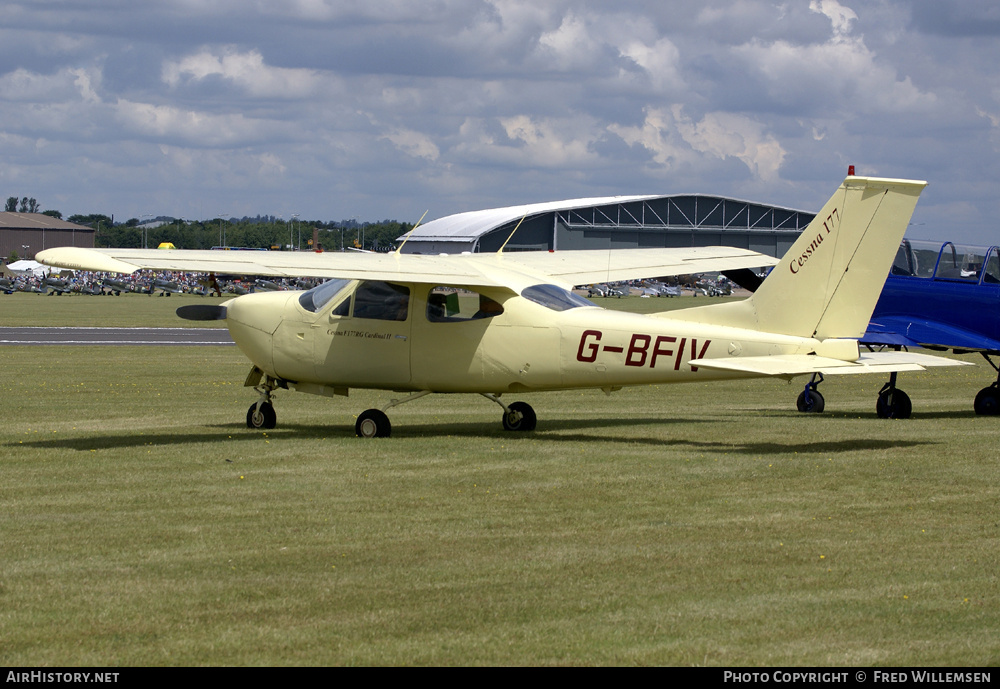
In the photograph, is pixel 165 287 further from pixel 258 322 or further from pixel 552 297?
pixel 552 297

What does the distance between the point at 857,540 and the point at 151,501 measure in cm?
579

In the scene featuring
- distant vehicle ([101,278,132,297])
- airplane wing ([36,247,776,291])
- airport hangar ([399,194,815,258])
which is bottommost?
distant vehicle ([101,278,132,297])

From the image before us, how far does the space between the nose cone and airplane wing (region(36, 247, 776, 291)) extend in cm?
69

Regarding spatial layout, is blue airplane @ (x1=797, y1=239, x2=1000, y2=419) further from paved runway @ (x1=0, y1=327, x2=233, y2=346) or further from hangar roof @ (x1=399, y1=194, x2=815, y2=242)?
hangar roof @ (x1=399, y1=194, x2=815, y2=242)

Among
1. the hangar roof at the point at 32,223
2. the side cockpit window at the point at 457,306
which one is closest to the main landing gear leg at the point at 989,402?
the side cockpit window at the point at 457,306

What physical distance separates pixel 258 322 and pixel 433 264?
8.12ft

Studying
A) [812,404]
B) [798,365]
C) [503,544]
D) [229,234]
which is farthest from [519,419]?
[229,234]

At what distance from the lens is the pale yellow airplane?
12.8m

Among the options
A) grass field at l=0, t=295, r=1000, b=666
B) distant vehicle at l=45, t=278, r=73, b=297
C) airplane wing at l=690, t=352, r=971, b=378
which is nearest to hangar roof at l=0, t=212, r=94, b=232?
distant vehicle at l=45, t=278, r=73, b=297

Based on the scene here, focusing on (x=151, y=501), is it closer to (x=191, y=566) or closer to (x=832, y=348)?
(x=191, y=566)

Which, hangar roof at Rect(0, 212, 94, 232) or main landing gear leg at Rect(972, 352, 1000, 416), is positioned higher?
hangar roof at Rect(0, 212, 94, 232)

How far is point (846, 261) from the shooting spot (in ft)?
42.3

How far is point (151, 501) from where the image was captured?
988 cm

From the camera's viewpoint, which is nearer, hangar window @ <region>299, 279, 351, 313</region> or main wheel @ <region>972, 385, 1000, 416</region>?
hangar window @ <region>299, 279, 351, 313</region>
